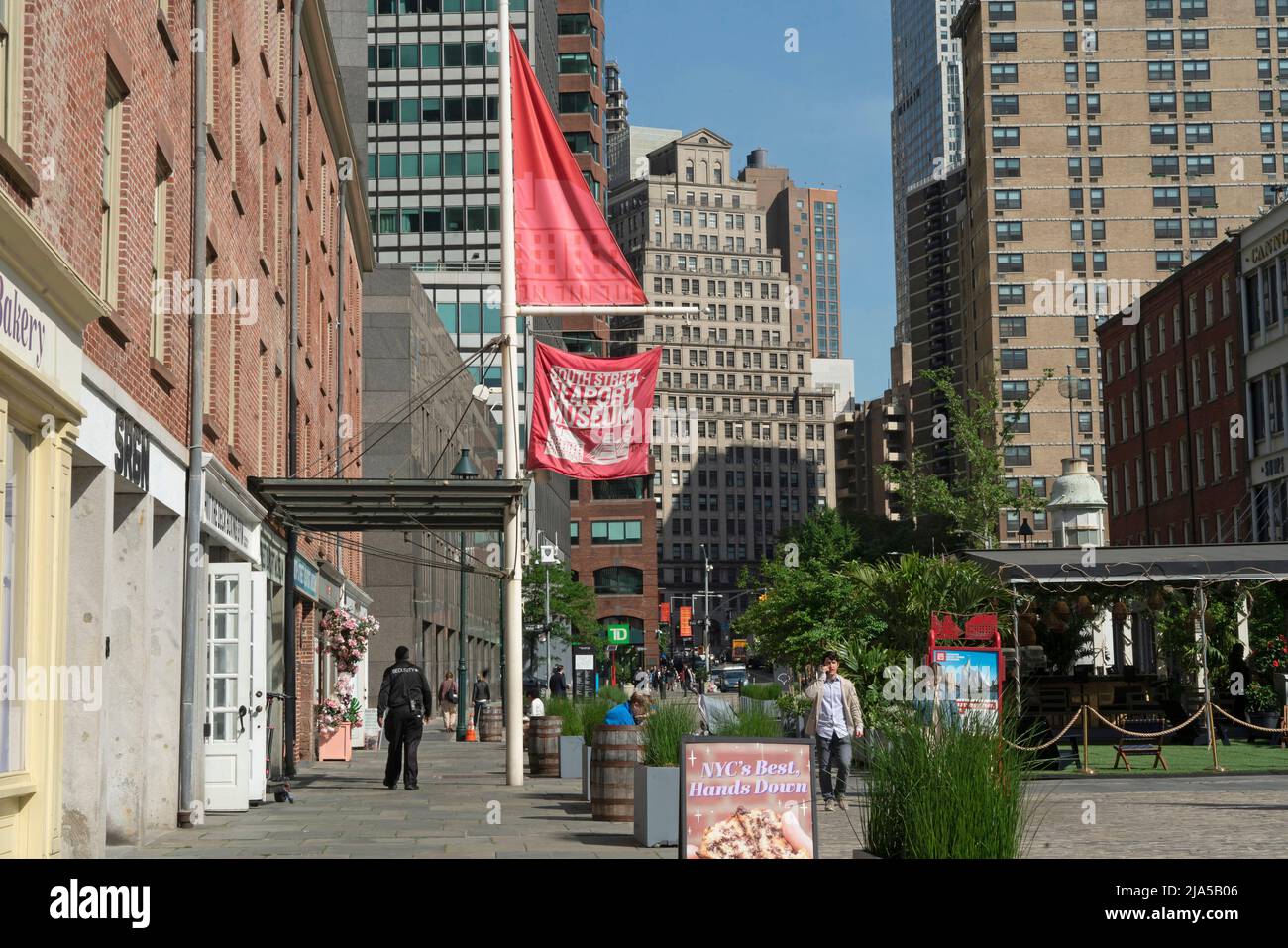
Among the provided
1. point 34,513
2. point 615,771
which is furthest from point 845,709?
point 34,513

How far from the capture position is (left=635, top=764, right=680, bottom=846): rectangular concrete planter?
16.4 m

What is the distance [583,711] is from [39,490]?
631 inches

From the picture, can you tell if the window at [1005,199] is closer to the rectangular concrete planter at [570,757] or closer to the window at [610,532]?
the window at [610,532]

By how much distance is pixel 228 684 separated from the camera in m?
20.8

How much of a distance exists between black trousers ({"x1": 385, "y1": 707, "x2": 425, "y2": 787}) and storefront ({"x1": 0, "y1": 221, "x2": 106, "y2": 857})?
11025mm

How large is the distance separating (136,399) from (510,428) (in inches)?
341

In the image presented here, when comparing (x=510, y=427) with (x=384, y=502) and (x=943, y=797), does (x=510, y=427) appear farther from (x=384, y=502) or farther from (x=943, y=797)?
(x=943, y=797)

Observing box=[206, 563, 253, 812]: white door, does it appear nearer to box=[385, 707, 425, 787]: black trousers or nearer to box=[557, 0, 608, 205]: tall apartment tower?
box=[385, 707, 425, 787]: black trousers

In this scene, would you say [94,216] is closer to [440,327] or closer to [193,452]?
[193,452]

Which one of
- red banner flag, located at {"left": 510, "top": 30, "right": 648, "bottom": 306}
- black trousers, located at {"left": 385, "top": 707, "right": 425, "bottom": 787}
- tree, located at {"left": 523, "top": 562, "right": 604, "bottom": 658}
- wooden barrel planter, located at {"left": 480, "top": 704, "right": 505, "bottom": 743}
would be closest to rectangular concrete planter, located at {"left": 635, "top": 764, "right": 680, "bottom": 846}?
black trousers, located at {"left": 385, "top": 707, "right": 425, "bottom": 787}

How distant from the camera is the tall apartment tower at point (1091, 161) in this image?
410 feet

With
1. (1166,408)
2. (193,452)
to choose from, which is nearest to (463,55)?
(1166,408)
